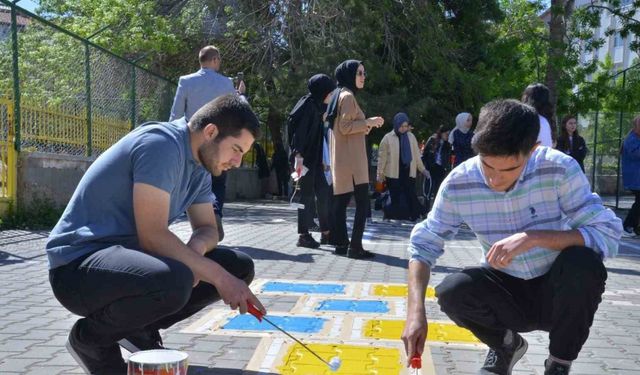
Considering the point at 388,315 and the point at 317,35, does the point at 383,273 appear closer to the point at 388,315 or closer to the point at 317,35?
the point at 388,315

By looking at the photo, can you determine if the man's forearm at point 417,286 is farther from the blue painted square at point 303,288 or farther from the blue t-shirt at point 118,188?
the blue painted square at point 303,288

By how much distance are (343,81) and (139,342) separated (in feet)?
15.8

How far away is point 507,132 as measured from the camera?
3.09 m

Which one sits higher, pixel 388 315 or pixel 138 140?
pixel 138 140

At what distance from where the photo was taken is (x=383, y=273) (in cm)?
704

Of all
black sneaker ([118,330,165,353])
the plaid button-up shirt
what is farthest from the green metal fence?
the plaid button-up shirt

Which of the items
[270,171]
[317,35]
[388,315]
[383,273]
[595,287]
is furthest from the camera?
[270,171]

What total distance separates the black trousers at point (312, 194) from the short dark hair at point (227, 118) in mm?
5196

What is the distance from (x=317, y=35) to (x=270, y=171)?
4.96 metres

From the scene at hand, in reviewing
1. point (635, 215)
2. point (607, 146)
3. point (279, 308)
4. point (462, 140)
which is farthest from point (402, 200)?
point (279, 308)

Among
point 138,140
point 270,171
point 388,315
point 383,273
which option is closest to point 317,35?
point 270,171

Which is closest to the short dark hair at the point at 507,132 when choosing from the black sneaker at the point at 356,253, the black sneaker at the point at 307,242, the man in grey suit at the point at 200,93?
the man in grey suit at the point at 200,93

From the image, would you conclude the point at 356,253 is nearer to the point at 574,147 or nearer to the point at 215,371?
the point at 215,371

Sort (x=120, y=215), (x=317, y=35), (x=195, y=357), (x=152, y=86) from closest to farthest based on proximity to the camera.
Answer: (x=120, y=215), (x=195, y=357), (x=152, y=86), (x=317, y=35)
